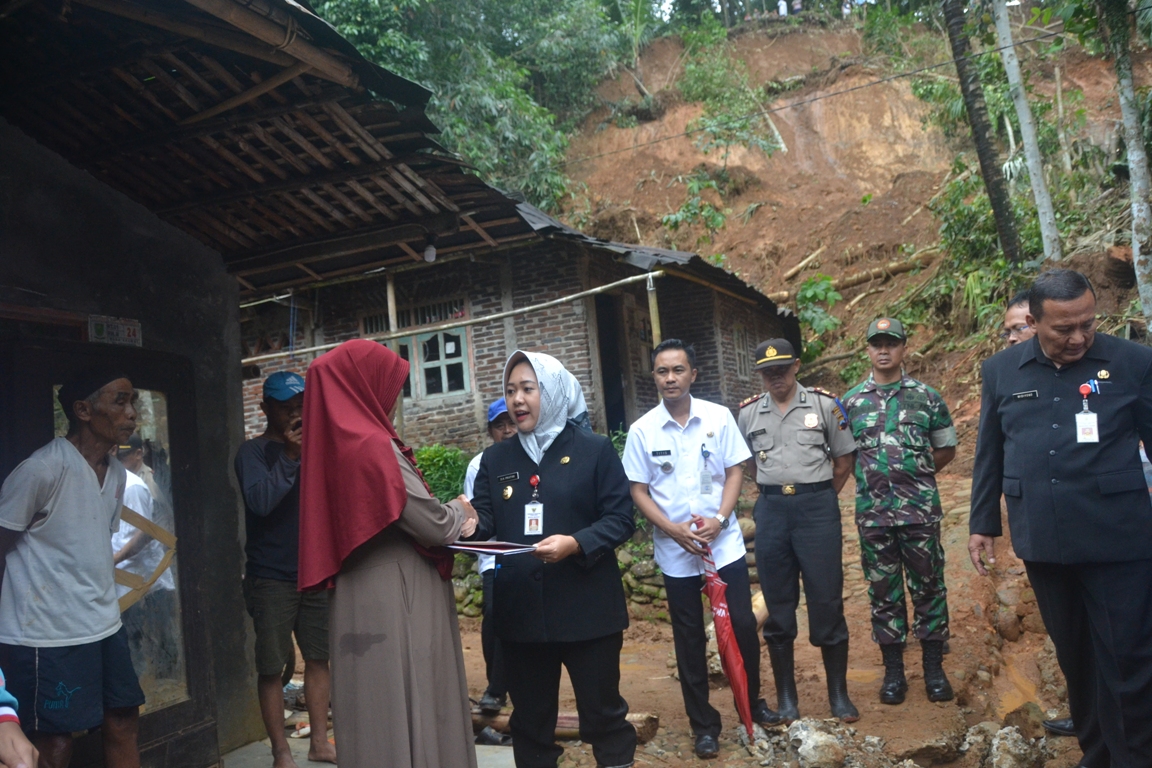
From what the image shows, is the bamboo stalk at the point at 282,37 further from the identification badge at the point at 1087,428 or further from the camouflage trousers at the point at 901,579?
the camouflage trousers at the point at 901,579

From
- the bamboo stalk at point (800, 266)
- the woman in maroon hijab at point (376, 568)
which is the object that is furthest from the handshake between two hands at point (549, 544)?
the bamboo stalk at point (800, 266)

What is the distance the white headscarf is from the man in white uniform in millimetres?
1721

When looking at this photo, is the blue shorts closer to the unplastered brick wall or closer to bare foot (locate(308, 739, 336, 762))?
bare foot (locate(308, 739, 336, 762))

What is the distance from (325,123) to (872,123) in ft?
89.2

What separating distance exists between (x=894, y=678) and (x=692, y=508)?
160 cm

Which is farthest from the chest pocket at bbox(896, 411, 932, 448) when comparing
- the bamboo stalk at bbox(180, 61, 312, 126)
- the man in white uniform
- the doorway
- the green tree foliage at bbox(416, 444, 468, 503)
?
the doorway

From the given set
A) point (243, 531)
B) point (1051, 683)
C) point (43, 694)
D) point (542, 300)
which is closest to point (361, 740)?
point (43, 694)

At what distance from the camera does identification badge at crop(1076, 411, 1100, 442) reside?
12.0 ft

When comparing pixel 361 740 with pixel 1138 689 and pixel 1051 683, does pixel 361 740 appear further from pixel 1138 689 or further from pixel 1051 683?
pixel 1051 683

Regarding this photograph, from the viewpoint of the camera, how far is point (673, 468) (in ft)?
15.9

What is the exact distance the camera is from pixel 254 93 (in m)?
3.97

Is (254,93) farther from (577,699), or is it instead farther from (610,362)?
(610,362)

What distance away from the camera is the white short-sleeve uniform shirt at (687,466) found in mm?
4746

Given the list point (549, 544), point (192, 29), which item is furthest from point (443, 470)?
point (192, 29)
